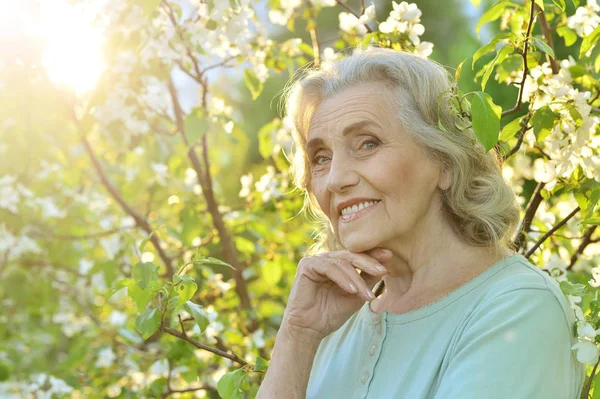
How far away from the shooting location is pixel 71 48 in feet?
10.6

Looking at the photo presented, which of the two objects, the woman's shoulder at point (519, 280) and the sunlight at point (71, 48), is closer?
the woman's shoulder at point (519, 280)

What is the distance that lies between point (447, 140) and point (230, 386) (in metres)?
0.82

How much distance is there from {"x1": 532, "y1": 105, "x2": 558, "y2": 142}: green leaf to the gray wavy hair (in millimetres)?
122

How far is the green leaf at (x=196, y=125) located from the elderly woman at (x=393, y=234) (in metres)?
0.93

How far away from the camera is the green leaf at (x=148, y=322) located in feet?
6.35

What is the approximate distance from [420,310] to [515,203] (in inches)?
15.5

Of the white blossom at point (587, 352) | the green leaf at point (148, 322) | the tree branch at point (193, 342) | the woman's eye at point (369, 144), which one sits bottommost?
the tree branch at point (193, 342)

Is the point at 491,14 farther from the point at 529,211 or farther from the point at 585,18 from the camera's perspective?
the point at 529,211

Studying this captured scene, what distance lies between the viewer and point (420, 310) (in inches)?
76.3

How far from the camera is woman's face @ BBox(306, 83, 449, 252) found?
6.39ft

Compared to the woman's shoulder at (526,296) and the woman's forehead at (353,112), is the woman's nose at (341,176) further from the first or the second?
the woman's shoulder at (526,296)

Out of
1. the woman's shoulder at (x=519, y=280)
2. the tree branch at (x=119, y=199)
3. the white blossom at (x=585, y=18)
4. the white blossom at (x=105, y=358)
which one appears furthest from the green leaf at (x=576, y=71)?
the white blossom at (x=105, y=358)

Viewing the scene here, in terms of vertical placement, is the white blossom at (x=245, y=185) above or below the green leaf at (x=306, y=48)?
below

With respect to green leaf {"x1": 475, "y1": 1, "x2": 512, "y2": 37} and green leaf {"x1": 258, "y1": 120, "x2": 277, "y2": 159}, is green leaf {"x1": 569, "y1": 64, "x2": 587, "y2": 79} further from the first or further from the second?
green leaf {"x1": 258, "y1": 120, "x2": 277, "y2": 159}
